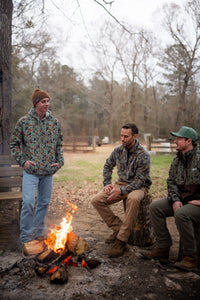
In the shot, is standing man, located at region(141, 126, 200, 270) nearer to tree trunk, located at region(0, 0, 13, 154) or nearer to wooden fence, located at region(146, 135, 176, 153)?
tree trunk, located at region(0, 0, 13, 154)

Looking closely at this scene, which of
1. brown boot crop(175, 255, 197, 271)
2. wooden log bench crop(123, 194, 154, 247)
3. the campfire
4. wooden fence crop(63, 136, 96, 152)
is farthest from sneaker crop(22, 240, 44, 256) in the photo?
wooden fence crop(63, 136, 96, 152)

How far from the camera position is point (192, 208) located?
2.68 metres

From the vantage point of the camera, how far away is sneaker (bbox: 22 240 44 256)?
109 inches

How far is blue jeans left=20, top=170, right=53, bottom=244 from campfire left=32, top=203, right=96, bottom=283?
35 cm

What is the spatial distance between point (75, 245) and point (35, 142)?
138 cm

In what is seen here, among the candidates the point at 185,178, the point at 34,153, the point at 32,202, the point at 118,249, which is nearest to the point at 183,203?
the point at 185,178

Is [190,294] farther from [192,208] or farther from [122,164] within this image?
[122,164]

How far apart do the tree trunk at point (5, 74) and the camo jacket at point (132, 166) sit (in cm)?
222

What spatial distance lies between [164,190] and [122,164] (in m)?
3.68

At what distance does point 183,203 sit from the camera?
291cm

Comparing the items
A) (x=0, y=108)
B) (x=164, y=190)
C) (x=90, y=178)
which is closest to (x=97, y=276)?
(x=0, y=108)

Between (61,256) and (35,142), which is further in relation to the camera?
(35,142)

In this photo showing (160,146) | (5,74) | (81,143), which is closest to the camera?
(5,74)

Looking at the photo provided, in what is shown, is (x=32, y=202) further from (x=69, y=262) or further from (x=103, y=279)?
(x=103, y=279)
